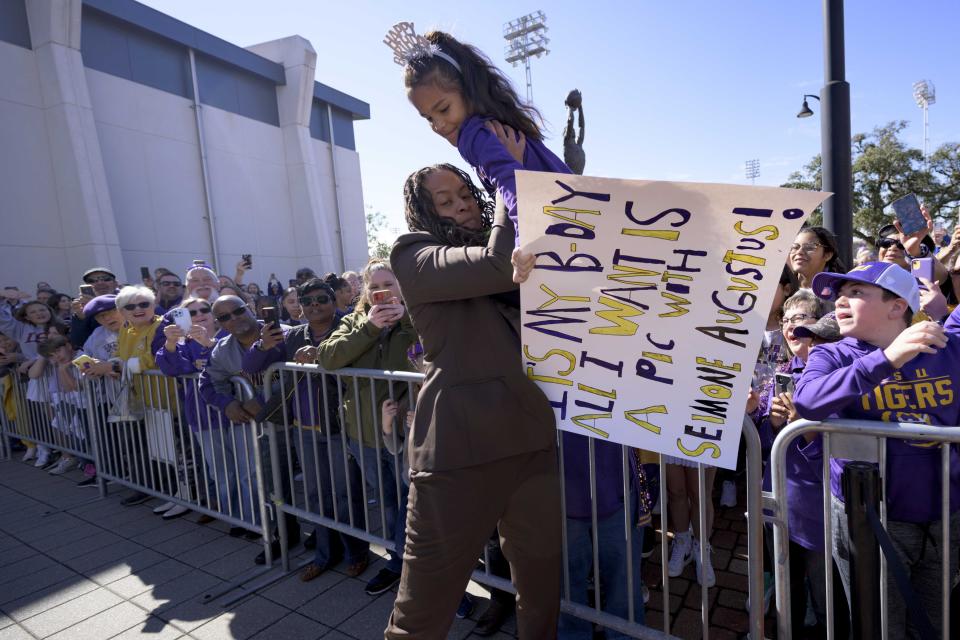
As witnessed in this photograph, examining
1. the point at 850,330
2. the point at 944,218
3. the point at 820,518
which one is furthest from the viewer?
the point at 944,218

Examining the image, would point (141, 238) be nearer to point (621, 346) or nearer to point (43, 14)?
point (43, 14)

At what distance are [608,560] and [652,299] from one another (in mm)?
1165

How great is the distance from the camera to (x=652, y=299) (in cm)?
154

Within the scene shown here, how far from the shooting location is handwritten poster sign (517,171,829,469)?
1400mm

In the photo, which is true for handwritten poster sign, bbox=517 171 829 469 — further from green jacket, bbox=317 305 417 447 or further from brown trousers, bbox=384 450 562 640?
green jacket, bbox=317 305 417 447

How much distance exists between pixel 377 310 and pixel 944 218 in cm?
3288

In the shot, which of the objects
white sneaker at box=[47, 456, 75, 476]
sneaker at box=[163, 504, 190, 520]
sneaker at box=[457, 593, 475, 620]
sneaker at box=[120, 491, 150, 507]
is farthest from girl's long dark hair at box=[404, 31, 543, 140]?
white sneaker at box=[47, 456, 75, 476]

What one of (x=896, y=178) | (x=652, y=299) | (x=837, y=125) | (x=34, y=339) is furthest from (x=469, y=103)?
(x=896, y=178)

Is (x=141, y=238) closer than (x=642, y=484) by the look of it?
No

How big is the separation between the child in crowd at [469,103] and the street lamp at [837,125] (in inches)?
157

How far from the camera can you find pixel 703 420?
1.54m

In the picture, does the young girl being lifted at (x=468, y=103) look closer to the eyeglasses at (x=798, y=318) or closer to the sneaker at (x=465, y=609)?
the eyeglasses at (x=798, y=318)

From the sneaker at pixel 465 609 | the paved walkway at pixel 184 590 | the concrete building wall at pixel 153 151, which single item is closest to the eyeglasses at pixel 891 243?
the paved walkway at pixel 184 590

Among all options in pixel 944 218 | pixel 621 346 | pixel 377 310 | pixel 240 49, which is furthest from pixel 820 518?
pixel 944 218
